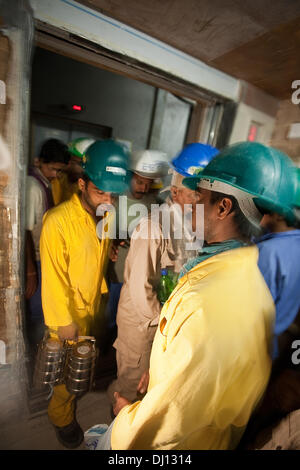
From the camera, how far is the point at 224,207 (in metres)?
1.33

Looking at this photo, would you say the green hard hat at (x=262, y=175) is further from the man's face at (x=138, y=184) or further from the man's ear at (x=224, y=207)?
the man's face at (x=138, y=184)

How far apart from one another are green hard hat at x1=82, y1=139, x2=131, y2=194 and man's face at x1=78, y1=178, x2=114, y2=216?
72 millimetres

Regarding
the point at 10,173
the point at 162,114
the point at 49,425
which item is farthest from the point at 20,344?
the point at 162,114

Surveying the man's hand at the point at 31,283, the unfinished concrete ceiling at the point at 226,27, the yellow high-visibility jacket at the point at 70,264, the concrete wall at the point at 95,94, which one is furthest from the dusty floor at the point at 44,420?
the concrete wall at the point at 95,94

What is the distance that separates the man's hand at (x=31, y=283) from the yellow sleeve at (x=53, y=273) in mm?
711

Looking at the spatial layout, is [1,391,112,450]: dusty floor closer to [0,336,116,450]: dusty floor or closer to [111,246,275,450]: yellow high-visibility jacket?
[0,336,116,450]: dusty floor

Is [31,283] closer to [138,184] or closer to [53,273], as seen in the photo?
[53,273]

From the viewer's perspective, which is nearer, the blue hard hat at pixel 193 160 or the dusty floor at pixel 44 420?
the dusty floor at pixel 44 420

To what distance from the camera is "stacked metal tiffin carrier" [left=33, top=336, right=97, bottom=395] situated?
6.46 feet

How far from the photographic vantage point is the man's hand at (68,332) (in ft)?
6.65

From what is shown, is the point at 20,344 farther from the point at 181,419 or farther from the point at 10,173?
the point at 181,419

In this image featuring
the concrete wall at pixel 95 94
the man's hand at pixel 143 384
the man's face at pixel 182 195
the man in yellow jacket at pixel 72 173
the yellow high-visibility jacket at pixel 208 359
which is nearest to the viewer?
the yellow high-visibility jacket at pixel 208 359

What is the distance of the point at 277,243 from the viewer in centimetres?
212

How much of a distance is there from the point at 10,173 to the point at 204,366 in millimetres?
1904
